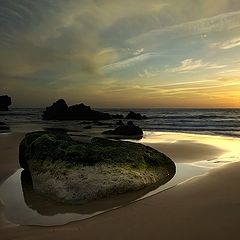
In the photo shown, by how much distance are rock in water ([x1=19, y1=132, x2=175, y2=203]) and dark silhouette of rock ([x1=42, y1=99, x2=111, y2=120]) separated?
1717 inches

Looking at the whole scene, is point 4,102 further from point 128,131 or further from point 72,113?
point 128,131

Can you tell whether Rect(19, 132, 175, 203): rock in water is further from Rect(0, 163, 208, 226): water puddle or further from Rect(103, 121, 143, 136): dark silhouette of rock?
Rect(103, 121, 143, 136): dark silhouette of rock

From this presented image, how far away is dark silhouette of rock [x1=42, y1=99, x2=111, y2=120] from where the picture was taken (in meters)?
52.8

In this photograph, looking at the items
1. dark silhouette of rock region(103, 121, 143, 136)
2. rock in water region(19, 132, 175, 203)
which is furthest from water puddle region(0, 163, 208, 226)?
dark silhouette of rock region(103, 121, 143, 136)

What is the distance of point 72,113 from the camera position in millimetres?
54031

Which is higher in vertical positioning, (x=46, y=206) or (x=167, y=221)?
(x=167, y=221)

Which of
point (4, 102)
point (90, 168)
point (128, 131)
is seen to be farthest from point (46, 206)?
point (4, 102)

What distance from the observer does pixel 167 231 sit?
466 centimetres

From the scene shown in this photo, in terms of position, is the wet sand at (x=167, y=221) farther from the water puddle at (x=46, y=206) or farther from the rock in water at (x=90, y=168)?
the rock in water at (x=90, y=168)

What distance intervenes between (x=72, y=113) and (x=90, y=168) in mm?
47737

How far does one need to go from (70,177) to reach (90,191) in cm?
63

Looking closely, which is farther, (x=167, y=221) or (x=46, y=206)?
(x=46, y=206)

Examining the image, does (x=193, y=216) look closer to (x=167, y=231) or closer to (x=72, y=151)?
(x=167, y=231)

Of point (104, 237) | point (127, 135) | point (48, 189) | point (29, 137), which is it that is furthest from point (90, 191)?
point (127, 135)
